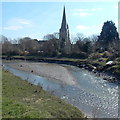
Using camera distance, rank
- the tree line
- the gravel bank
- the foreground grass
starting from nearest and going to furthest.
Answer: the foreground grass → the gravel bank → the tree line

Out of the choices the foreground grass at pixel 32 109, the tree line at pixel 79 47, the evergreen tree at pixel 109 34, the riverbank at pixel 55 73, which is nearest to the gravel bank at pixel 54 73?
the riverbank at pixel 55 73

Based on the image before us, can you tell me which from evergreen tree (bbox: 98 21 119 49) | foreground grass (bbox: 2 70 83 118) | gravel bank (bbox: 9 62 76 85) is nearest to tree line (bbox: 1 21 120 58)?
evergreen tree (bbox: 98 21 119 49)

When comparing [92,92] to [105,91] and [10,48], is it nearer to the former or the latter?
[105,91]

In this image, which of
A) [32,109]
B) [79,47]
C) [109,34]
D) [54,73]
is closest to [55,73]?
[54,73]

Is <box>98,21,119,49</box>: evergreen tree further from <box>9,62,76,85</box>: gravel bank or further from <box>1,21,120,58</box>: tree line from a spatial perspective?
<box>9,62,76,85</box>: gravel bank

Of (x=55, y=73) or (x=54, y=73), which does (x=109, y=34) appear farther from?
(x=54, y=73)

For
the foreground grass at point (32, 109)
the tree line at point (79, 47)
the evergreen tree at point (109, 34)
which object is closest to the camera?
the foreground grass at point (32, 109)

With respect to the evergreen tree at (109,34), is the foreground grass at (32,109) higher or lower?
lower

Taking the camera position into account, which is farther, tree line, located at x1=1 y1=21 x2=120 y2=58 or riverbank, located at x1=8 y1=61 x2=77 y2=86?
tree line, located at x1=1 y1=21 x2=120 y2=58

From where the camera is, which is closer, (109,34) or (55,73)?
(55,73)

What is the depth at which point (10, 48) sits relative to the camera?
79562 mm

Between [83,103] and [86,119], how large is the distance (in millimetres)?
4581

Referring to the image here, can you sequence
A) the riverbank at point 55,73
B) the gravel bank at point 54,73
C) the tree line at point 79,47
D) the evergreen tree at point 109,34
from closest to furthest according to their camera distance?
the riverbank at point 55,73 < the gravel bank at point 54,73 < the tree line at point 79,47 < the evergreen tree at point 109,34

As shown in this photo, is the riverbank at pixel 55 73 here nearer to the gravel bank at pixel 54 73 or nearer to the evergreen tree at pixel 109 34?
the gravel bank at pixel 54 73
